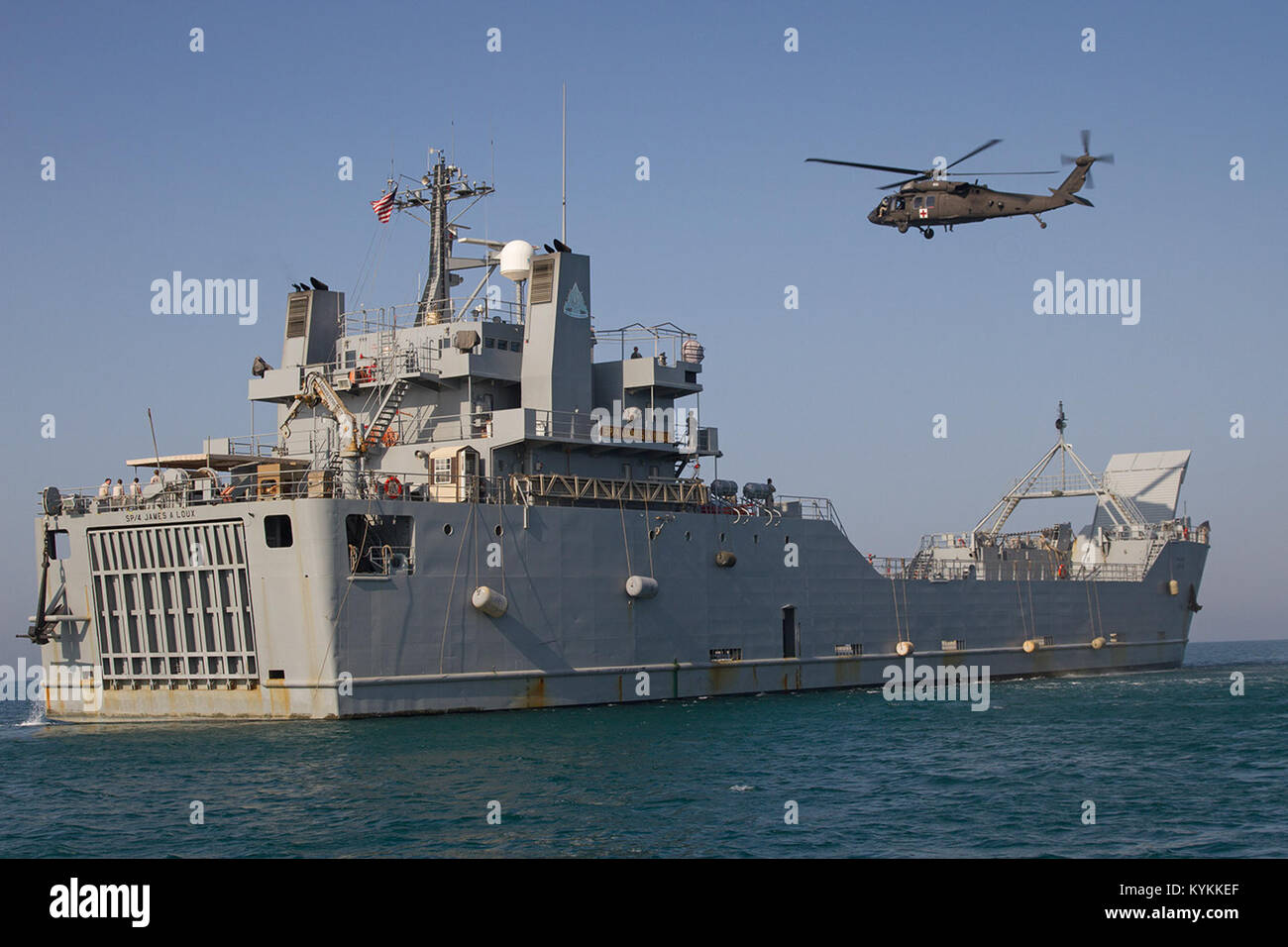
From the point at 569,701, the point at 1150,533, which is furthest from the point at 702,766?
the point at 1150,533

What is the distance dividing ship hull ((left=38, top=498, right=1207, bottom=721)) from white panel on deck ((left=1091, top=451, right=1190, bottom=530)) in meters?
19.8

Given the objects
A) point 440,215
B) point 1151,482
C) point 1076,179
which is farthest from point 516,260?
point 1151,482

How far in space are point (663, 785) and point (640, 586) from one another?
31.2ft

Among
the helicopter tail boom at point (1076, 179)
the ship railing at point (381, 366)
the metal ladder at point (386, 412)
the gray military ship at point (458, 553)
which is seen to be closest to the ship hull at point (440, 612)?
the gray military ship at point (458, 553)

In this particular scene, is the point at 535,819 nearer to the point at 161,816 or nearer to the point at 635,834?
the point at 635,834

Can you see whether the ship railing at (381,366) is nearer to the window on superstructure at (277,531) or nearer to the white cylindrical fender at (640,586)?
the window on superstructure at (277,531)

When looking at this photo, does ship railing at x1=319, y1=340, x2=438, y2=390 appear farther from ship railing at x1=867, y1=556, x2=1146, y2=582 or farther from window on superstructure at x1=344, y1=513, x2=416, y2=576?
ship railing at x1=867, y1=556, x2=1146, y2=582

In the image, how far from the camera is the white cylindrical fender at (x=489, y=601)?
83.8 feet

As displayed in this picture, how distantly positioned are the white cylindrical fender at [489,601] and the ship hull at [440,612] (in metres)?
0.32

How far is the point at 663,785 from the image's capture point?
19.0 meters

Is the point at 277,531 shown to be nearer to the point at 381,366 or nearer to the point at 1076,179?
the point at 381,366

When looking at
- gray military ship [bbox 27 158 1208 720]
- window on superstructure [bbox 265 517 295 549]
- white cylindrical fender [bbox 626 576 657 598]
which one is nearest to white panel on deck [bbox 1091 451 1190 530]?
gray military ship [bbox 27 158 1208 720]
